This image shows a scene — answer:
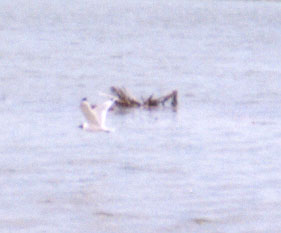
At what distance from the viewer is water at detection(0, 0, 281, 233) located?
11375mm

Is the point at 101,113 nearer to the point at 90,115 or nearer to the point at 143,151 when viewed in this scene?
the point at 90,115

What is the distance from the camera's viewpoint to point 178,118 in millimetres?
18562

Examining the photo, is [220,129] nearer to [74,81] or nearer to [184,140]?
[184,140]

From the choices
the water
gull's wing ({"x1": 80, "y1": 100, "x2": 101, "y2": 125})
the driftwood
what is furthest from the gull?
the driftwood

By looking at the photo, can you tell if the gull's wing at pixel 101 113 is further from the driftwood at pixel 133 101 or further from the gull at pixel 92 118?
the driftwood at pixel 133 101

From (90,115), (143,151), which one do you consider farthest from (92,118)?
(143,151)

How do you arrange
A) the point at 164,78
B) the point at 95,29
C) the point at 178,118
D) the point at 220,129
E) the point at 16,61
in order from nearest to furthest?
the point at 220,129
the point at 178,118
the point at 164,78
the point at 16,61
the point at 95,29

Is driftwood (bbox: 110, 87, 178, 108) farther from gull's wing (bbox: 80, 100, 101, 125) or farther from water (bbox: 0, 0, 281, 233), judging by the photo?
gull's wing (bbox: 80, 100, 101, 125)

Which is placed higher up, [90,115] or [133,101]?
[90,115]

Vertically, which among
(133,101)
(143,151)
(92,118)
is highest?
(92,118)

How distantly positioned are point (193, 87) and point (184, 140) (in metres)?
9.02

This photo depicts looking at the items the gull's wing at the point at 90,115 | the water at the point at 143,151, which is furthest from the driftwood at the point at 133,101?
the gull's wing at the point at 90,115

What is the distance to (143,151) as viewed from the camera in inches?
603

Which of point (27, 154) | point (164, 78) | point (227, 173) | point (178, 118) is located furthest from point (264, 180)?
point (164, 78)
